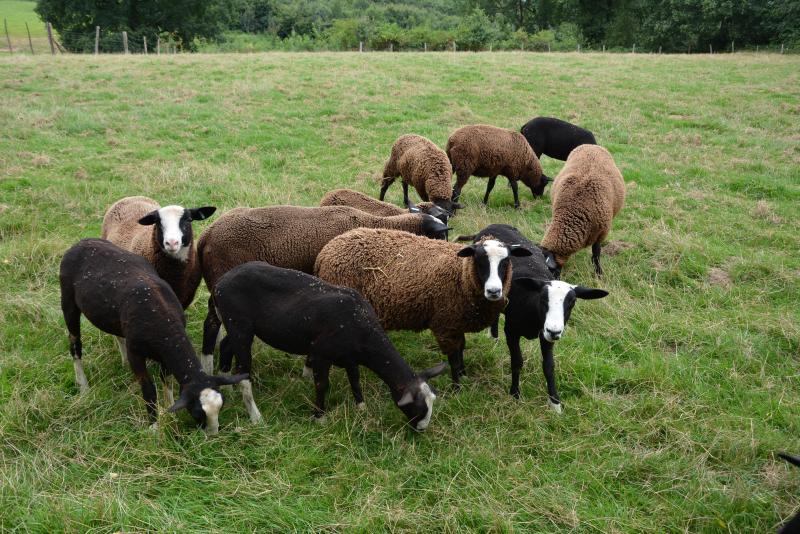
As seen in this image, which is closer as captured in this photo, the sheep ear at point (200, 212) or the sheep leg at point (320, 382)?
the sheep leg at point (320, 382)

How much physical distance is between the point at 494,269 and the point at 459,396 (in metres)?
1.20

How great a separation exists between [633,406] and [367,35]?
160 ft

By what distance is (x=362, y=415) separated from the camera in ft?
15.7

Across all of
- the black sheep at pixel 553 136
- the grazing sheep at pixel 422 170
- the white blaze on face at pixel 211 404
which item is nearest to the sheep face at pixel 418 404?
the white blaze on face at pixel 211 404

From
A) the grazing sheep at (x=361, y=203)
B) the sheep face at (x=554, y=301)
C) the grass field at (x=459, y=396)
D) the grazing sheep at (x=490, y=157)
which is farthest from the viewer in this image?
the grazing sheep at (x=490, y=157)

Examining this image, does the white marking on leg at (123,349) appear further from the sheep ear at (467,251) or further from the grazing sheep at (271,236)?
the sheep ear at (467,251)

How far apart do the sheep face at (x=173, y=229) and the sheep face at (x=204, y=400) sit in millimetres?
1718

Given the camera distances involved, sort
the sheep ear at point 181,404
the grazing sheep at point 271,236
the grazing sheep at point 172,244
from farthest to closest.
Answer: the grazing sheep at point 271,236 → the grazing sheep at point 172,244 → the sheep ear at point 181,404

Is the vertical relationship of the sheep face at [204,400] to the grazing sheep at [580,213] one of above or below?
below

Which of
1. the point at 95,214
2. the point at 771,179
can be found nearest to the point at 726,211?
the point at 771,179

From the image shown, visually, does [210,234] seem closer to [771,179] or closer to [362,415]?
[362,415]

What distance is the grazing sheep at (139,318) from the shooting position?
436cm

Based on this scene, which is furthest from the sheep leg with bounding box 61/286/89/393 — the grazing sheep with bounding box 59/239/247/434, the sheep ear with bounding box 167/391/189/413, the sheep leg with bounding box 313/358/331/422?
the sheep leg with bounding box 313/358/331/422

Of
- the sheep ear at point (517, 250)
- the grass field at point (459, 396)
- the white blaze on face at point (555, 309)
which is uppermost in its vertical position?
the sheep ear at point (517, 250)
